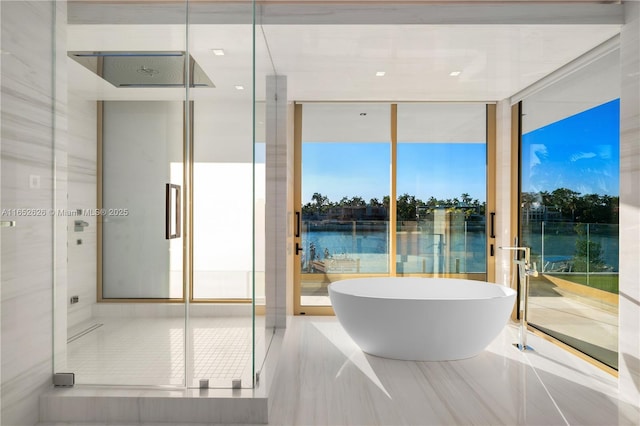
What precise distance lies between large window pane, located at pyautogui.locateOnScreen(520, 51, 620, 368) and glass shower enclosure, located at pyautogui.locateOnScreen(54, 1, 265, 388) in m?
2.67

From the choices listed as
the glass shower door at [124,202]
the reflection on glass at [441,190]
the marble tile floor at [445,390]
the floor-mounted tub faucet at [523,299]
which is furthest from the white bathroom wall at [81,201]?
the reflection on glass at [441,190]

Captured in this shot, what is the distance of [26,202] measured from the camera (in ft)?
7.59

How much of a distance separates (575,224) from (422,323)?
1579 millimetres

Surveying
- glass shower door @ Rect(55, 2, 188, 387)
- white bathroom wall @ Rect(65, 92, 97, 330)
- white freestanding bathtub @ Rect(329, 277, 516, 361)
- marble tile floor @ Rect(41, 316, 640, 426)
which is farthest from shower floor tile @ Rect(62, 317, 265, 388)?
white freestanding bathtub @ Rect(329, 277, 516, 361)

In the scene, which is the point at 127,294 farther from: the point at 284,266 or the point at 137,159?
the point at 284,266

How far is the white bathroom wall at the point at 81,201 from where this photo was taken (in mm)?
2420

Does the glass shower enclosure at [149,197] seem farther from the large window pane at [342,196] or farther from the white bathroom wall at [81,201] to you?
the large window pane at [342,196]

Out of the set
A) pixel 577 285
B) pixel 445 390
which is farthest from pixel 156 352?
pixel 577 285

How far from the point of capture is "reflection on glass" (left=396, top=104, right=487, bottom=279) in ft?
16.4

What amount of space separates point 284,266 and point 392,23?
2.28m

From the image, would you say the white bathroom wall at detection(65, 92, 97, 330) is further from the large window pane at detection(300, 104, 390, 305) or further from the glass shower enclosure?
the large window pane at detection(300, 104, 390, 305)

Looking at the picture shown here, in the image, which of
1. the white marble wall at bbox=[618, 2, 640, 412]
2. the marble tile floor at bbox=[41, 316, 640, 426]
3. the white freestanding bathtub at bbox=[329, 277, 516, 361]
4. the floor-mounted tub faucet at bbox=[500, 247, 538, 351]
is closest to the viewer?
the marble tile floor at bbox=[41, 316, 640, 426]

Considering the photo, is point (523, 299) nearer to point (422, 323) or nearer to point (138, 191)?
point (422, 323)

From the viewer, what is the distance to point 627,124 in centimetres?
289
